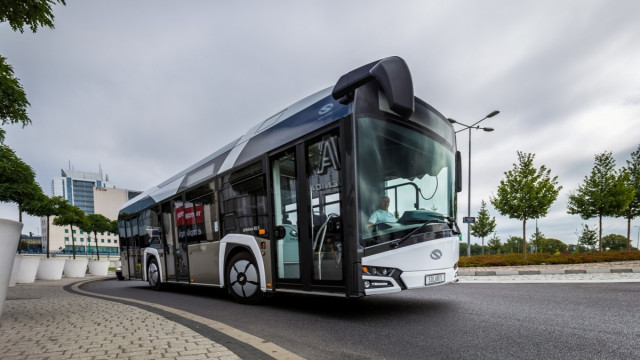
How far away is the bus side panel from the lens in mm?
7617

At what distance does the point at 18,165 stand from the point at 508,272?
59.0 feet

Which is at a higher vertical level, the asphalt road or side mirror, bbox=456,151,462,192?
side mirror, bbox=456,151,462,192

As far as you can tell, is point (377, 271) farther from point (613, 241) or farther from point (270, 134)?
point (613, 241)

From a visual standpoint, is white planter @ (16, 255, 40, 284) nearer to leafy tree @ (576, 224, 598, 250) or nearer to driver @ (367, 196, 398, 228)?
driver @ (367, 196, 398, 228)

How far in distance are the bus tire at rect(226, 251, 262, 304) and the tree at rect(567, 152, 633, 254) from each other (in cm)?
1926

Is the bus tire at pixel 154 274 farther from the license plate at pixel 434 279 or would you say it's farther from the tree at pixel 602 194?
the tree at pixel 602 194

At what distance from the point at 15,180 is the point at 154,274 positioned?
7553mm

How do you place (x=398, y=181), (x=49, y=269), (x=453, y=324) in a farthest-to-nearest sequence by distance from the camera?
1. (x=49, y=269)
2. (x=398, y=181)
3. (x=453, y=324)

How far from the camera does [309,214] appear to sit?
17.7ft

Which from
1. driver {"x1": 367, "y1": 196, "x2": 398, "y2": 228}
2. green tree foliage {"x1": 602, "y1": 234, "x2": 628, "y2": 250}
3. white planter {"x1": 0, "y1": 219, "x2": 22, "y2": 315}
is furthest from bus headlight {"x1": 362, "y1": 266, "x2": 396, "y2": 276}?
green tree foliage {"x1": 602, "y1": 234, "x2": 628, "y2": 250}

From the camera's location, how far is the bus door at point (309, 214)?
16.6 ft

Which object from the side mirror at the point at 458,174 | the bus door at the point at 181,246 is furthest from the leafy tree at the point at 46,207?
the side mirror at the point at 458,174

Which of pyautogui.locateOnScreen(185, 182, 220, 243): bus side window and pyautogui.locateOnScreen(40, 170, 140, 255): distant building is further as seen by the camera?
pyautogui.locateOnScreen(40, 170, 140, 255): distant building

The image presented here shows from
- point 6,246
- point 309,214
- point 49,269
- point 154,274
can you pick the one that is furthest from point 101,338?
point 49,269
